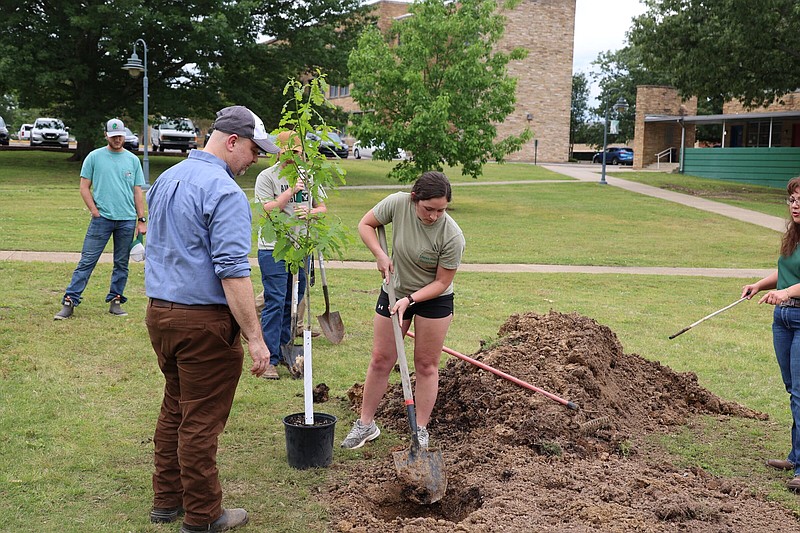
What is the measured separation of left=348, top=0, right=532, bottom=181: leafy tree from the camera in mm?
24516

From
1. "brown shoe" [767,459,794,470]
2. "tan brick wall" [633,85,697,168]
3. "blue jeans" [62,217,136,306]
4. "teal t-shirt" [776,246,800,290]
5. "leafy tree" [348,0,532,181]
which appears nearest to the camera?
"teal t-shirt" [776,246,800,290]

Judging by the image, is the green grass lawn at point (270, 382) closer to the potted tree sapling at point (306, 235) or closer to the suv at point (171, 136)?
the potted tree sapling at point (306, 235)

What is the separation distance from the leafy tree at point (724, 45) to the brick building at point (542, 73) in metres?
22.4

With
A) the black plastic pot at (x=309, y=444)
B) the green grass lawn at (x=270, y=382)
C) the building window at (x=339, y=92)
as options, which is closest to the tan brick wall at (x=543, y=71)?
the building window at (x=339, y=92)

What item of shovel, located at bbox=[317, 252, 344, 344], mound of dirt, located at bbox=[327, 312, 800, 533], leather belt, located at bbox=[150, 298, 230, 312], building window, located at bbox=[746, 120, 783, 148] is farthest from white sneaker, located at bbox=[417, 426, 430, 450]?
building window, located at bbox=[746, 120, 783, 148]

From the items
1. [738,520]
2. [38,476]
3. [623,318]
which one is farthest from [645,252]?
[38,476]

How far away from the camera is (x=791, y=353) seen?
16.5 ft

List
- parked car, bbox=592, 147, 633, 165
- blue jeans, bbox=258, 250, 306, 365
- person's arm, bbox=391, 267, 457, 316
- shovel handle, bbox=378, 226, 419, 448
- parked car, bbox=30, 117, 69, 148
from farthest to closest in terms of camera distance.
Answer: parked car, bbox=592, 147, 633, 165
parked car, bbox=30, 117, 69, 148
blue jeans, bbox=258, 250, 306, 365
person's arm, bbox=391, 267, 457, 316
shovel handle, bbox=378, 226, 419, 448

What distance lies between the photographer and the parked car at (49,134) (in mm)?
44356

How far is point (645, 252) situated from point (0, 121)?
38284 mm

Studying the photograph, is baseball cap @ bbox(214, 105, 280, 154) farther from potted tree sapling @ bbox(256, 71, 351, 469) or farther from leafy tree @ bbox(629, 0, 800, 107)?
leafy tree @ bbox(629, 0, 800, 107)

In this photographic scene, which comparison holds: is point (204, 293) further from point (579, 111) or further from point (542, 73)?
point (579, 111)

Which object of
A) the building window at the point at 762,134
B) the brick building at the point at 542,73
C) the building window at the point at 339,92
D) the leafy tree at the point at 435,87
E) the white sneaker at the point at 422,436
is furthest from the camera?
the building window at the point at 339,92

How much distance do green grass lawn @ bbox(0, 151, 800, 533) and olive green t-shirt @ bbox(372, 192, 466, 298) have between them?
4.07 ft
